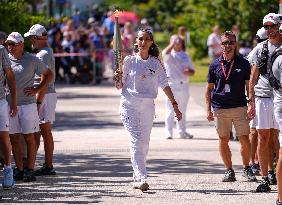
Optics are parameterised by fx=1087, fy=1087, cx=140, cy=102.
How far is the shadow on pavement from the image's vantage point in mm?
12406

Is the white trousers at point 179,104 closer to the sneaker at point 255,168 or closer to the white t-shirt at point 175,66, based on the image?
the white t-shirt at point 175,66

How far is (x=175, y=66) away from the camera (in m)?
19.9

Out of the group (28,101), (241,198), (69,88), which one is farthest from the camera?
(69,88)

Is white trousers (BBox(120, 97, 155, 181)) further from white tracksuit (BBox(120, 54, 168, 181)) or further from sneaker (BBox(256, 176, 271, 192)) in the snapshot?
sneaker (BBox(256, 176, 271, 192))

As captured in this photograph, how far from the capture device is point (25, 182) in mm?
13836

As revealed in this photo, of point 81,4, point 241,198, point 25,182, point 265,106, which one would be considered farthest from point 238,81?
point 81,4

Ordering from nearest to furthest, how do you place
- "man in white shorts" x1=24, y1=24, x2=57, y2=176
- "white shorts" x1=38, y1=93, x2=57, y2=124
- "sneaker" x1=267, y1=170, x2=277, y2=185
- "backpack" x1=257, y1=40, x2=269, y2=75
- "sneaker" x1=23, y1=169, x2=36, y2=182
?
"backpack" x1=257, y1=40, x2=269, y2=75 < "sneaker" x1=267, y1=170, x2=277, y2=185 < "sneaker" x1=23, y1=169, x2=36, y2=182 < "man in white shorts" x1=24, y1=24, x2=57, y2=176 < "white shorts" x1=38, y1=93, x2=57, y2=124

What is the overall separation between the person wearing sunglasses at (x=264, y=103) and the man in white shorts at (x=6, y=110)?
2.86 metres

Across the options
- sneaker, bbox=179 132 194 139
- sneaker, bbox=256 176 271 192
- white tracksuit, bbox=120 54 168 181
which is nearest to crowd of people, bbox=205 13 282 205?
sneaker, bbox=256 176 271 192

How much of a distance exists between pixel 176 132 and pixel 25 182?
737cm

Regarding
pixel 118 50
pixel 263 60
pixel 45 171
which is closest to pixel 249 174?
pixel 263 60

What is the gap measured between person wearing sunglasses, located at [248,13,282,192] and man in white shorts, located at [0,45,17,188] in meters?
2.86

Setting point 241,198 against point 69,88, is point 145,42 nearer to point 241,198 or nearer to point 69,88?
point 241,198

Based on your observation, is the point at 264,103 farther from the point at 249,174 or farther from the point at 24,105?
the point at 24,105
